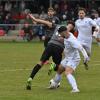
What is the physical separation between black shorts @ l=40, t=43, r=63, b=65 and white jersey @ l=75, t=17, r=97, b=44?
14.2ft

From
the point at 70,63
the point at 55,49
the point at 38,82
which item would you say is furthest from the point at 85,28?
the point at 70,63

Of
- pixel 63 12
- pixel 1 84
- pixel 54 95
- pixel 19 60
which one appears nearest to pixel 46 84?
pixel 1 84

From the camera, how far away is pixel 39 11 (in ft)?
142

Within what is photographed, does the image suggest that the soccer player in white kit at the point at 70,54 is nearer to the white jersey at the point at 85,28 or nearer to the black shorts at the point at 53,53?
the black shorts at the point at 53,53

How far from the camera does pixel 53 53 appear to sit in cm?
1567

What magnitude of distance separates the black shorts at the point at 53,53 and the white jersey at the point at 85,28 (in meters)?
4.32

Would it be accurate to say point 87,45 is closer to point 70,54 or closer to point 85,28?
point 85,28

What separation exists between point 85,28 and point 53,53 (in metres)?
4.90

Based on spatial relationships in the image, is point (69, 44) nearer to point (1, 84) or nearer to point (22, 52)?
point (1, 84)

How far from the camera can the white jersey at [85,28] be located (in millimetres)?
20109

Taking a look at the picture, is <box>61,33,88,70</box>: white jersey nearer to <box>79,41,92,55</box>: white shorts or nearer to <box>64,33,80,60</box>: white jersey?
<box>64,33,80,60</box>: white jersey

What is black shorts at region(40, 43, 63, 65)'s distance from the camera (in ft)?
50.4

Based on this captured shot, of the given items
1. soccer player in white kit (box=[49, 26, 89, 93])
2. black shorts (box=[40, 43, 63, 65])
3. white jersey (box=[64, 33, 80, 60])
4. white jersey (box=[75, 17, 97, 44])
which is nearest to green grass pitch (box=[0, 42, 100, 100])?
soccer player in white kit (box=[49, 26, 89, 93])

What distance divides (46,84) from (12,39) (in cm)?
2208
